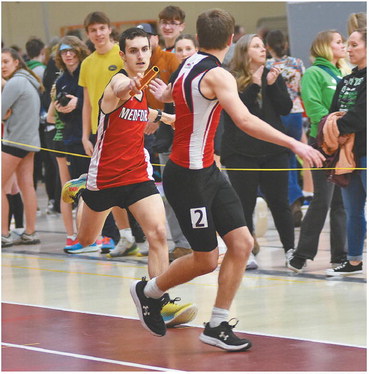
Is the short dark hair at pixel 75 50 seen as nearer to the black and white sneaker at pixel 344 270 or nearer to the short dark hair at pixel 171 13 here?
the short dark hair at pixel 171 13

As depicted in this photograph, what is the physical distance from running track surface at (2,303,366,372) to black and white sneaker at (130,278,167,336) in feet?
0.27

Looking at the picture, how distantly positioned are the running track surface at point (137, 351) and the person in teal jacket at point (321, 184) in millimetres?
2164

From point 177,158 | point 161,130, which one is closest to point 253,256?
point 161,130

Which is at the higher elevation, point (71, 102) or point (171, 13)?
point (171, 13)

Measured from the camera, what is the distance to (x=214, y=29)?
583 centimetres

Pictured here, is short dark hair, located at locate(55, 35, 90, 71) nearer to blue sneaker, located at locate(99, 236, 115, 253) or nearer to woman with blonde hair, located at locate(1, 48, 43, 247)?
woman with blonde hair, located at locate(1, 48, 43, 247)

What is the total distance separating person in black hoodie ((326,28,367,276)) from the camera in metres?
7.39

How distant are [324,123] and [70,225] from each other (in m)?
3.62

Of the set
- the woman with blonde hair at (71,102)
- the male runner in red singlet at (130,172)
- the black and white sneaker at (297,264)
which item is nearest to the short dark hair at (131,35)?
the male runner in red singlet at (130,172)

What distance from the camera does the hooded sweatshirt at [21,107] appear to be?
1037 centimetres

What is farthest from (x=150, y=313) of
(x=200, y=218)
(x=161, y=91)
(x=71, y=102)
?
(x=71, y=102)

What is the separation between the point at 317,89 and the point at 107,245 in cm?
280

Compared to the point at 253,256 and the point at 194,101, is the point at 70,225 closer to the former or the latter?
the point at 253,256

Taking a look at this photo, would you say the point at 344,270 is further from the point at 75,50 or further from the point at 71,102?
the point at 75,50
